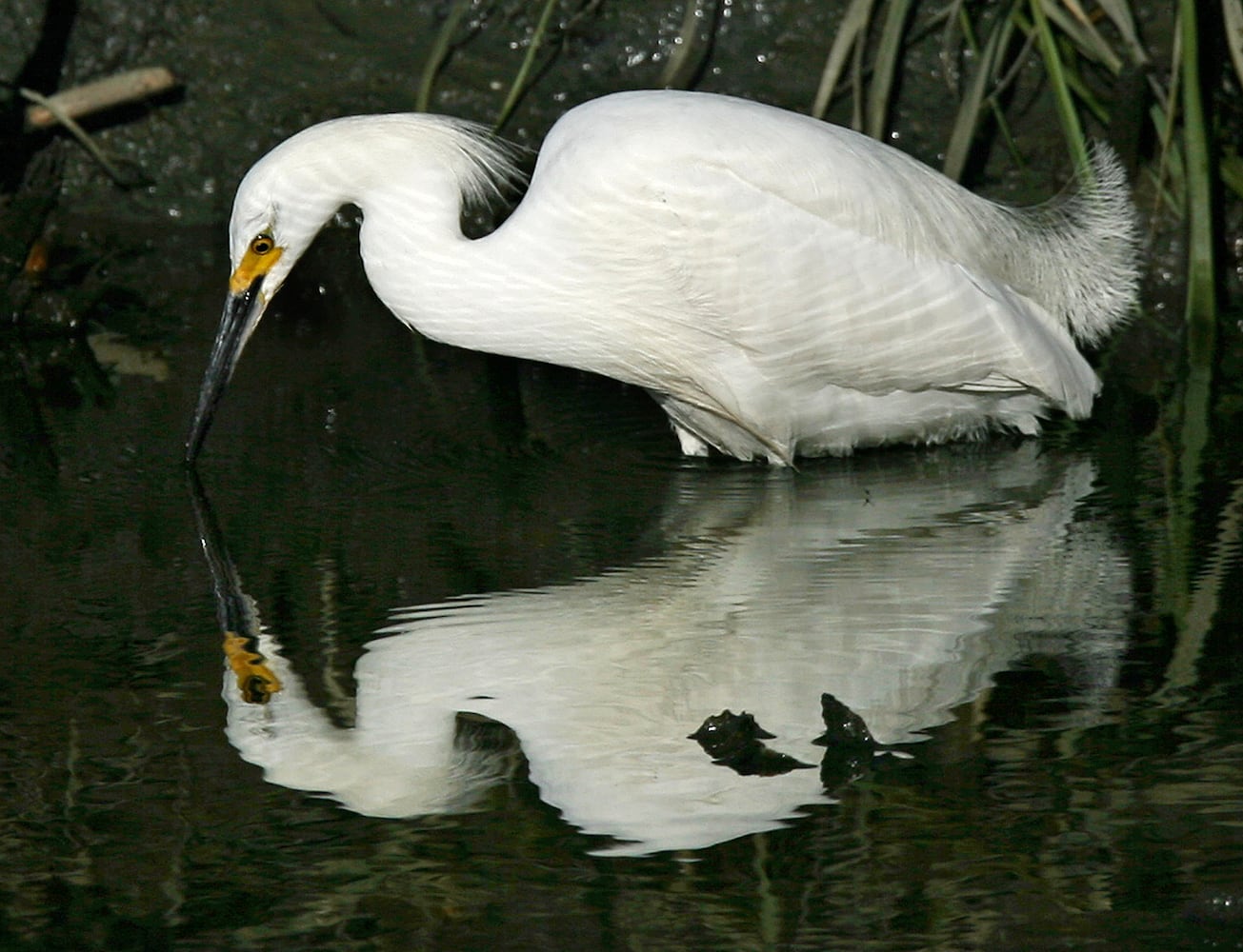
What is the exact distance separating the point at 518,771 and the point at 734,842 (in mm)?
415

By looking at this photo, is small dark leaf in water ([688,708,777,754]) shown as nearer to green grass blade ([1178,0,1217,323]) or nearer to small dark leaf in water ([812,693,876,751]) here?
small dark leaf in water ([812,693,876,751])

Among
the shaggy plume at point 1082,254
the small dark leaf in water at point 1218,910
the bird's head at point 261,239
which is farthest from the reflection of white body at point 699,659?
the bird's head at point 261,239

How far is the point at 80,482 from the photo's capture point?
13.8 feet

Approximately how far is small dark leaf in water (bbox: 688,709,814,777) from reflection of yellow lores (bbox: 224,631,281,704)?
76 centimetres

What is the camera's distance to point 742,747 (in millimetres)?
2818

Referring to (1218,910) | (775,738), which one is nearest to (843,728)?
(775,738)

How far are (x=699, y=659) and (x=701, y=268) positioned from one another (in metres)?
1.20

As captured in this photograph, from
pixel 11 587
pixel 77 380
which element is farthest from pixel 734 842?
pixel 77 380

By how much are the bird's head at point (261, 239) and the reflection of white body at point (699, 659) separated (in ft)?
3.42

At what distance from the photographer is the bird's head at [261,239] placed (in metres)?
4.00

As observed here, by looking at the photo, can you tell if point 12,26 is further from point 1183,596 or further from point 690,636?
point 1183,596

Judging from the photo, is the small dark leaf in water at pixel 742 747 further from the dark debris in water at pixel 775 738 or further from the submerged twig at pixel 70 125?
the submerged twig at pixel 70 125

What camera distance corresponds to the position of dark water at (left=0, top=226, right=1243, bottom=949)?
2422 millimetres

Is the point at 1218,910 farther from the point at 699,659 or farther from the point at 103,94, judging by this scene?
the point at 103,94
